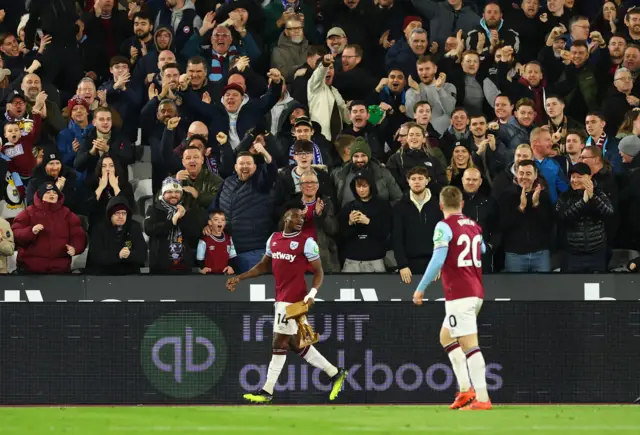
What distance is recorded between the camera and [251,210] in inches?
663

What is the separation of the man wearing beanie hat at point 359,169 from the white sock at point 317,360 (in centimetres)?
257

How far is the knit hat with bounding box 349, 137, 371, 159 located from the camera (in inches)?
682

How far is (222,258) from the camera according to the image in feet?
54.9

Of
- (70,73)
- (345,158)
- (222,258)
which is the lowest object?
(222,258)

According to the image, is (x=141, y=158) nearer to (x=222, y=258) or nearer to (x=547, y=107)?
(x=222, y=258)

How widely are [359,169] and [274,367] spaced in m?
3.25

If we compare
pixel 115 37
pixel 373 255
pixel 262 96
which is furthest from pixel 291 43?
pixel 373 255

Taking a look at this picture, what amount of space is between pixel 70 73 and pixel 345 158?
488 cm

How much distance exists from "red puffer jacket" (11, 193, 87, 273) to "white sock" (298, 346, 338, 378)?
3.19 m

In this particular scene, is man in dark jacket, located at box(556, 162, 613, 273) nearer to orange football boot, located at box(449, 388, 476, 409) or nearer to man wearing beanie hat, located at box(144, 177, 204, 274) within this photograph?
orange football boot, located at box(449, 388, 476, 409)

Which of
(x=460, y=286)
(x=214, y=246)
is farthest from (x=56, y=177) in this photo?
(x=460, y=286)

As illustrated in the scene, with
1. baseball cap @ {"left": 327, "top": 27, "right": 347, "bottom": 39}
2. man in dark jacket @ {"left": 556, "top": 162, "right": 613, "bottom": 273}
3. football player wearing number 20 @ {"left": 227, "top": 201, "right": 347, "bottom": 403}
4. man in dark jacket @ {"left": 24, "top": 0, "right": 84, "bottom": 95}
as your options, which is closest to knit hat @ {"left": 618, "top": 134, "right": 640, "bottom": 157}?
man in dark jacket @ {"left": 556, "top": 162, "right": 613, "bottom": 273}

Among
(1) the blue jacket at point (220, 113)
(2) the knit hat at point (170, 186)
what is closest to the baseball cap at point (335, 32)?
(1) the blue jacket at point (220, 113)

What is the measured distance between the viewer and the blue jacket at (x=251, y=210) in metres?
16.9
